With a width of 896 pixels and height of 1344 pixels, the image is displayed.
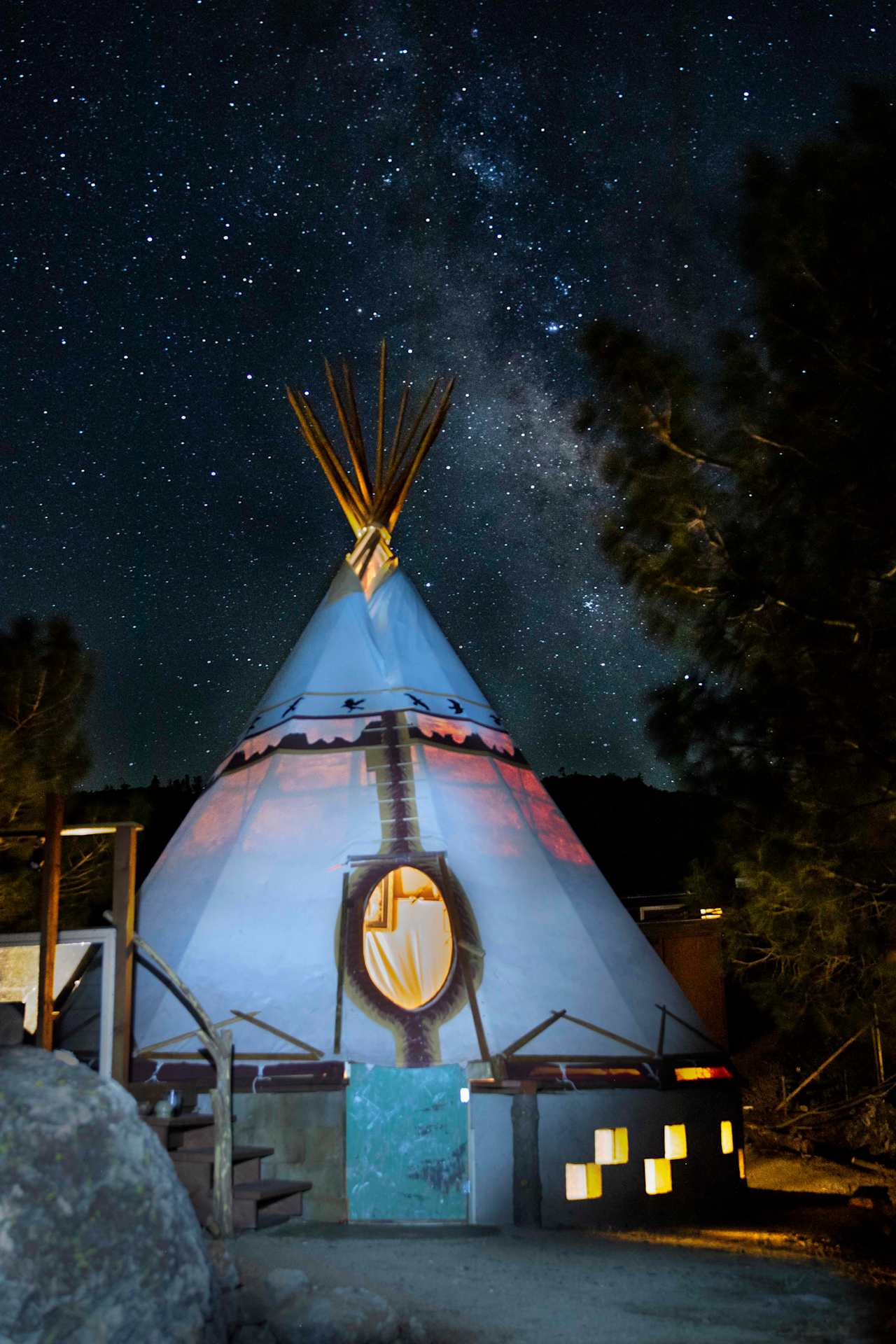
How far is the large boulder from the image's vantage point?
432 cm

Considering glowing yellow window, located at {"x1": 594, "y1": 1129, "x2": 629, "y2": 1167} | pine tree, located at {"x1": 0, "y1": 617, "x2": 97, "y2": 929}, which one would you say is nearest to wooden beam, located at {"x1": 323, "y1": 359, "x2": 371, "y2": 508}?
pine tree, located at {"x1": 0, "y1": 617, "x2": 97, "y2": 929}

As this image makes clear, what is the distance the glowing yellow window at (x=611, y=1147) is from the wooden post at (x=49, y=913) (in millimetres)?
4212

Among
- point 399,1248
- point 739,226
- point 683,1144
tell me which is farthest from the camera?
point 683,1144

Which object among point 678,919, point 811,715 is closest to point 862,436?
point 811,715

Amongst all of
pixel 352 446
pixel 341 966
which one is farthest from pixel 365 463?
pixel 341 966

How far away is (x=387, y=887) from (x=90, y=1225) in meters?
7.65

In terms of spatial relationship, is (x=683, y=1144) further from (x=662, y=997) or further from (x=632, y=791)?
(x=632, y=791)

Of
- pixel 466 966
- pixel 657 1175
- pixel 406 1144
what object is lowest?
pixel 657 1175

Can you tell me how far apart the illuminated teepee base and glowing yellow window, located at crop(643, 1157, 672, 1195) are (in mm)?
34

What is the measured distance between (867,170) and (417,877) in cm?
781

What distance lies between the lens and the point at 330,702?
38.9 ft

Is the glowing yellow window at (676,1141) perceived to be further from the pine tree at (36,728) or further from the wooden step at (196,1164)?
the pine tree at (36,728)

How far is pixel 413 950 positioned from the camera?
12.1 metres

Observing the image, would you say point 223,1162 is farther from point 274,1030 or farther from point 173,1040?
point 173,1040
